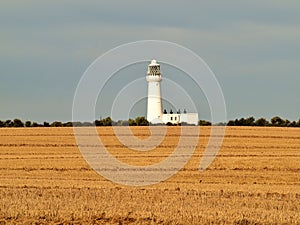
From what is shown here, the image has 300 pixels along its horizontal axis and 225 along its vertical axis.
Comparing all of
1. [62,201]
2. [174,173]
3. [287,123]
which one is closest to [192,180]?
[174,173]

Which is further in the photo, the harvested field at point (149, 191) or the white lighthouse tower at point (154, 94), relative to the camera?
the white lighthouse tower at point (154, 94)

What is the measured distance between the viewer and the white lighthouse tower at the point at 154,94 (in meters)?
79.9

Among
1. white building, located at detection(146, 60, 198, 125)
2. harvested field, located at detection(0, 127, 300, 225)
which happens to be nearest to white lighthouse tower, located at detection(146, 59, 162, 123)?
white building, located at detection(146, 60, 198, 125)

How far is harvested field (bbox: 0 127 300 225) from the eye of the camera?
59.5 feet

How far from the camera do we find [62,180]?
3120cm

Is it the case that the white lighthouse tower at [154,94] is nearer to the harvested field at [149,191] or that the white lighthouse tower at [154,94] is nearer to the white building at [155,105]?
the white building at [155,105]

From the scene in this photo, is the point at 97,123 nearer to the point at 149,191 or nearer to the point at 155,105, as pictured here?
the point at 155,105

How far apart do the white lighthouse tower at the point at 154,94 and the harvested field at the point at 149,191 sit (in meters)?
24.1

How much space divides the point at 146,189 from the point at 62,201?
634cm

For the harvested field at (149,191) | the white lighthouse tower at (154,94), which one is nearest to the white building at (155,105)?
the white lighthouse tower at (154,94)

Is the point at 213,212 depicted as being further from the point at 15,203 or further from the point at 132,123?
the point at 132,123

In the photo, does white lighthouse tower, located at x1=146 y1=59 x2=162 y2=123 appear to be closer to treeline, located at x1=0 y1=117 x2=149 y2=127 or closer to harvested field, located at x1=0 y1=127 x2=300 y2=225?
treeline, located at x1=0 y1=117 x2=149 y2=127

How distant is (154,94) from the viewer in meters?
80.4

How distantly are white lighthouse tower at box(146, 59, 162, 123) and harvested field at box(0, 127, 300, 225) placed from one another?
79.0 feet
